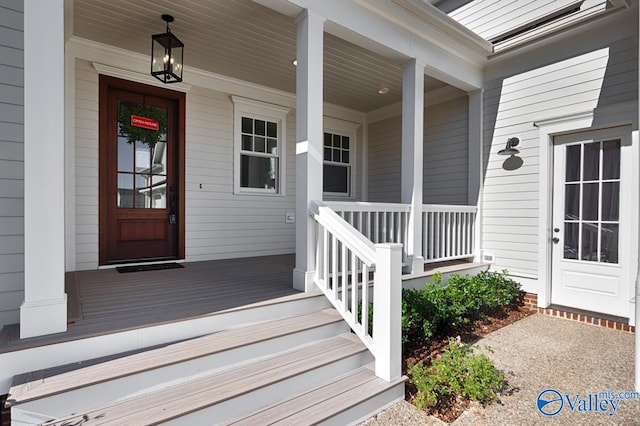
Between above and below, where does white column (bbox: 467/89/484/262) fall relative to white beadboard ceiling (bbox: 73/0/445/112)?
below

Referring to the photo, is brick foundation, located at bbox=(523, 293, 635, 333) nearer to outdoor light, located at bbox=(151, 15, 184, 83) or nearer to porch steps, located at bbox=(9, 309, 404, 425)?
porch steps, located at bbox=(9, 309, 404, 425)

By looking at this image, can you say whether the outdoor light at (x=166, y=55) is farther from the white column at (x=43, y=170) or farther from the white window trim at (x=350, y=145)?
the white window trim at (x=350, y=145)

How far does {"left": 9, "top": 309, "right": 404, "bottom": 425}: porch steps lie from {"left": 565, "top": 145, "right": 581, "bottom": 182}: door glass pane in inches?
137

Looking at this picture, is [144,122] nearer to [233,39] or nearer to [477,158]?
[233,39]

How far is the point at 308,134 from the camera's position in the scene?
3.03 meters

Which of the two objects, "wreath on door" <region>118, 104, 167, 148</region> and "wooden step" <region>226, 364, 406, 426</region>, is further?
"wreath on door" <region>118, 104, 167, 148</region>

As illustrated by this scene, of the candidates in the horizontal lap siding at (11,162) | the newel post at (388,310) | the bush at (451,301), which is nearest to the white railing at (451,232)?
the bush at (451,301)

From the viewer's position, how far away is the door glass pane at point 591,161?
3857mm

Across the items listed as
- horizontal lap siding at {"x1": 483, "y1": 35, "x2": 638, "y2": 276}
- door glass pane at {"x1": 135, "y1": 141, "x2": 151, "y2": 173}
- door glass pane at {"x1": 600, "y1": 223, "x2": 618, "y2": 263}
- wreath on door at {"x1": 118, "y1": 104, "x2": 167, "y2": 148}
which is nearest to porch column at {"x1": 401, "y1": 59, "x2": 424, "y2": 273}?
horizontal lap siding at {"x1": 483, "y1": 35, "x2": 638, "y2": 276}

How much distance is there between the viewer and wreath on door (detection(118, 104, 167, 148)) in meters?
4.13

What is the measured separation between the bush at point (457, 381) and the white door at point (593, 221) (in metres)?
2.34

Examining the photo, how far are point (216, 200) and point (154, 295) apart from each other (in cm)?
216
